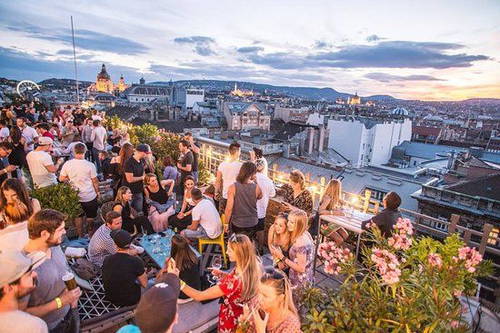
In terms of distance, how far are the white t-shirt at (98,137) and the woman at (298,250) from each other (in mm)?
7323

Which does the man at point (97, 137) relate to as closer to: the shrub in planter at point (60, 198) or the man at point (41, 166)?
the man at point (41, 166)

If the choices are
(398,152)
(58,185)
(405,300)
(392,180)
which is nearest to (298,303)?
(405,300)

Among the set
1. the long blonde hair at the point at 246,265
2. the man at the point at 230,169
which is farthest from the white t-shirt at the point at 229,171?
the long blonde hair at the point at 246,265

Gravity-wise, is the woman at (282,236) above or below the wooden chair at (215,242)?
above

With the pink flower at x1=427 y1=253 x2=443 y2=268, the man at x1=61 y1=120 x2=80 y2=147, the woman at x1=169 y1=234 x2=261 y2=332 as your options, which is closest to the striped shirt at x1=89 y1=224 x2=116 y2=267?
the woman at x1=169 y1=234 x2=261 y2=332

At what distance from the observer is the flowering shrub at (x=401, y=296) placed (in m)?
2.17

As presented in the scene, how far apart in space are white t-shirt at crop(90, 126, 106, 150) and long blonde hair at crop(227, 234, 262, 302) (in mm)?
7465

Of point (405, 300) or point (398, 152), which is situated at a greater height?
point (405, 300)

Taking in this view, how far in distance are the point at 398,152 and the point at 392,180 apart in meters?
28.6

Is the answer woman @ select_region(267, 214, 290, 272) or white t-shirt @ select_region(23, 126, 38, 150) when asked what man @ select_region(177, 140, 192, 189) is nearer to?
woman @ select_region(267, 214, 290, 272)

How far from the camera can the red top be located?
301 centimetres

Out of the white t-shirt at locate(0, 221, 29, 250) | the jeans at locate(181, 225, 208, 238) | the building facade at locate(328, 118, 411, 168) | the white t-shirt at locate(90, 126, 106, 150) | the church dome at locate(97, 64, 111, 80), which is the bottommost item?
the building facade at locate(328, 118, 411, 168)

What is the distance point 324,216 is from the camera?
4488mm

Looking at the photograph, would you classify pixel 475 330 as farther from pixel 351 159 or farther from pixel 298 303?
pixel 351 159
